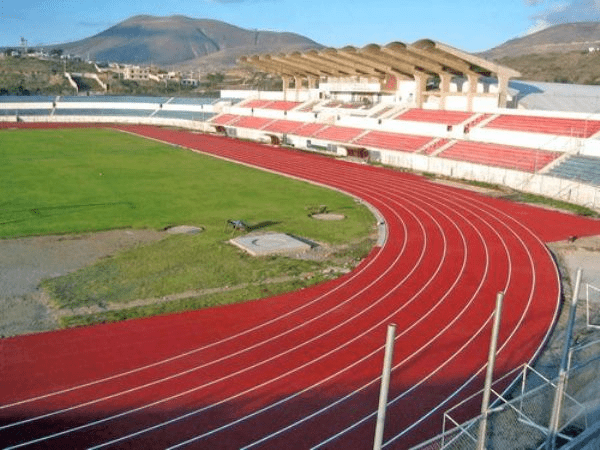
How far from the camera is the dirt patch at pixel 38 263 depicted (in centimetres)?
1487

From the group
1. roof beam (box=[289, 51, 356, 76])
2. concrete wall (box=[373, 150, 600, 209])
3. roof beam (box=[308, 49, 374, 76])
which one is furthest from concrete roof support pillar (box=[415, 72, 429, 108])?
roof beam (box=[289, 51, 356, 76])

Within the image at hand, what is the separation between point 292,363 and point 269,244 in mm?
9626

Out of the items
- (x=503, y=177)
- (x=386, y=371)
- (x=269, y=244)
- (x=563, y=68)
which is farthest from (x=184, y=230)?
(x=563, y=68)

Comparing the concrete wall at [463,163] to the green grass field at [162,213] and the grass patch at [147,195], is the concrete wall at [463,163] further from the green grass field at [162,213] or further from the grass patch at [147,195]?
the green grass field at [162,213]

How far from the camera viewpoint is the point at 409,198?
3186 centimetres

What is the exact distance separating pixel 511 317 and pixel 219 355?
26.1ft

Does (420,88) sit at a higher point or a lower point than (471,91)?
higher

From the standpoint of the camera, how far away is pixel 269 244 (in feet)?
72.0

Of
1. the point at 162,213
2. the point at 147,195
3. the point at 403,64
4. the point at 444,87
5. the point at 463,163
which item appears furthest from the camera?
the point at 403,64

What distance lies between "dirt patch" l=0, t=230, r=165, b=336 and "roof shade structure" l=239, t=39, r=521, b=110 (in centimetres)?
3059

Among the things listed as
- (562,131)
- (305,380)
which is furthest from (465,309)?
(562,131)

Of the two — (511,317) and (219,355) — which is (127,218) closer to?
(219,355)

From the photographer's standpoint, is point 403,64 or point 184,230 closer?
point 184,230

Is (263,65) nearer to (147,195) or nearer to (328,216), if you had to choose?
(147,195)
